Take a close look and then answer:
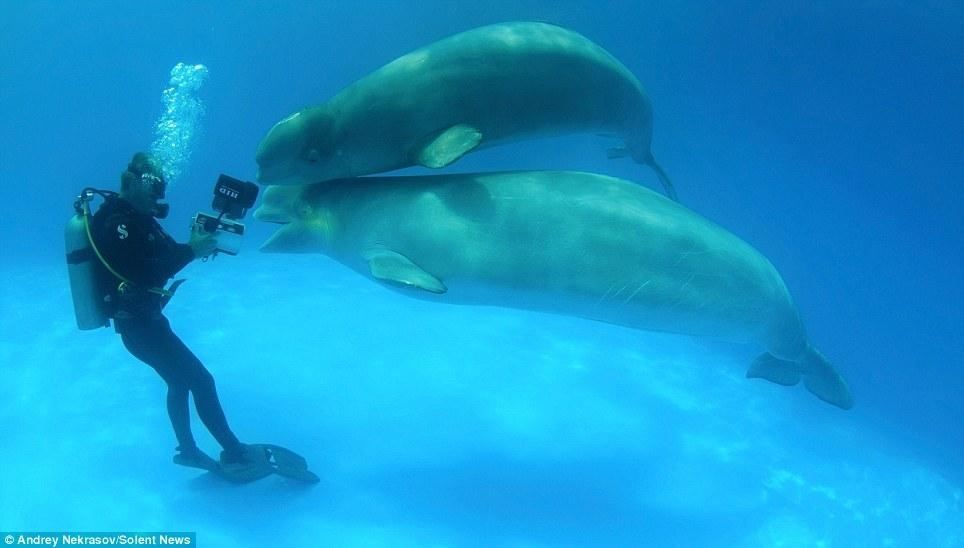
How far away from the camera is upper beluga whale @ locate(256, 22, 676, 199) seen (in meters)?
5.22

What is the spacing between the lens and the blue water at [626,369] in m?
7.40

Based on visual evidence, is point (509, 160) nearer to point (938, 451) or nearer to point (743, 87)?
point (743, 87)

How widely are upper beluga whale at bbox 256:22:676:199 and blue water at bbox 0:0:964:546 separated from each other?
396 centimetres

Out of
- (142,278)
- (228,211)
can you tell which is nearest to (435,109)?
(228,211)

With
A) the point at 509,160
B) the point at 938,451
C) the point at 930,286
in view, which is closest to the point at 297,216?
the point at 938,451

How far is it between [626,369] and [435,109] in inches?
294

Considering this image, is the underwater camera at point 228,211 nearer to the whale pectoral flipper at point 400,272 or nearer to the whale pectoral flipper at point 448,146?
the whale pectoral flipper at point 400,272

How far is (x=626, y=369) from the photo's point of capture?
11375mm

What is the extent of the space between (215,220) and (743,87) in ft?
70.6

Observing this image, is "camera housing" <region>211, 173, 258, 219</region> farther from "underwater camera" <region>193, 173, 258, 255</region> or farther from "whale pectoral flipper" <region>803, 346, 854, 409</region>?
"whale pectoral flipper" <region>803, 346, 854, 409</region>

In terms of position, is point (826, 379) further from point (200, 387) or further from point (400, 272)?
point (200, 387)

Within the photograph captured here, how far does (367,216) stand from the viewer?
19.6ft

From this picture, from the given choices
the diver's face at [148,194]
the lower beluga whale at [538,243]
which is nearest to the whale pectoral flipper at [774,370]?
the lower beluga whale at [538,243]

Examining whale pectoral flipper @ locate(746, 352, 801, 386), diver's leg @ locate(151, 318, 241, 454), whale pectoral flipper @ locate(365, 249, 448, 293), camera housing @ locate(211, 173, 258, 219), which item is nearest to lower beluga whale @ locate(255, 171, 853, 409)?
whale pectoral flipper @ locate(365, 249, 448, 293)
